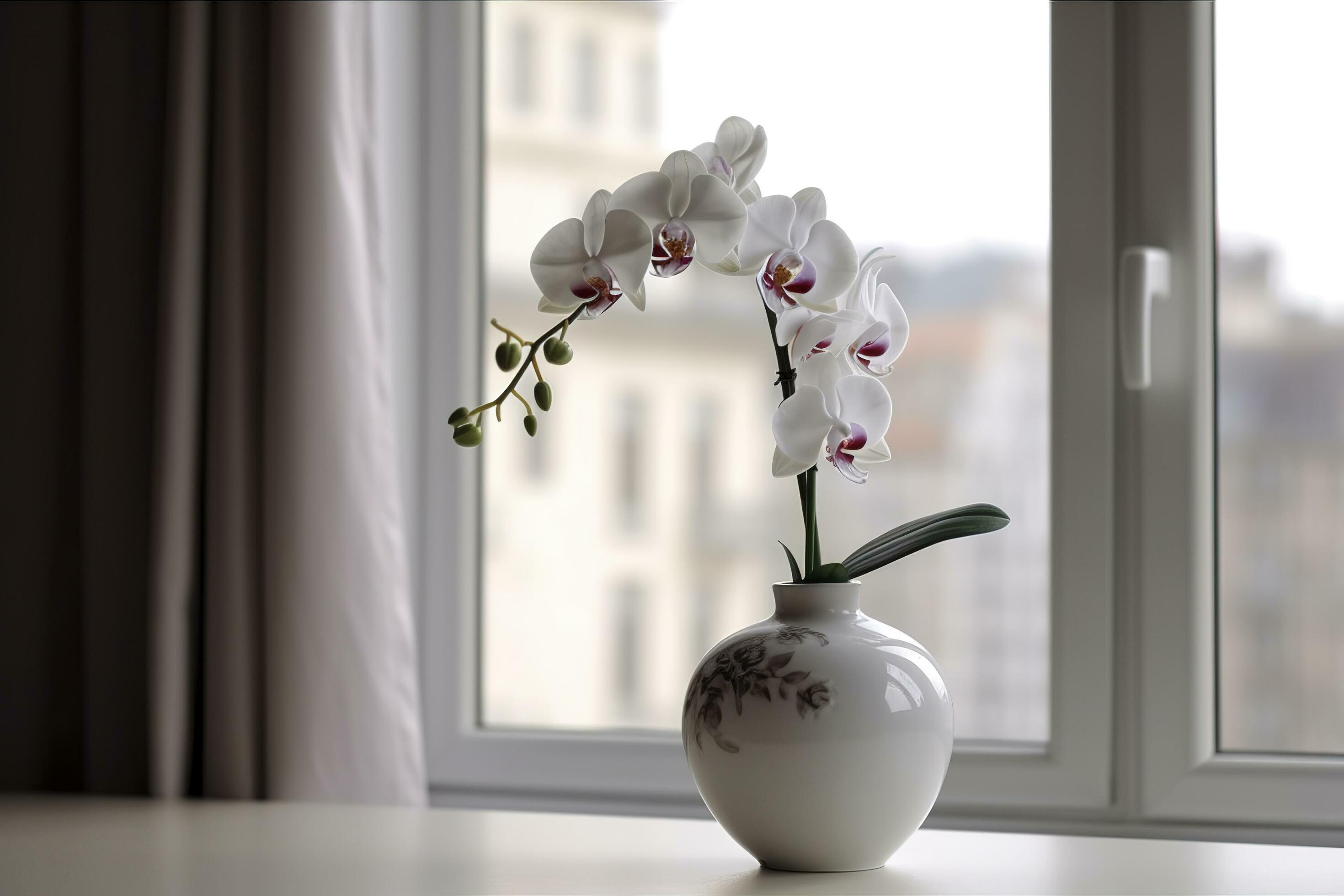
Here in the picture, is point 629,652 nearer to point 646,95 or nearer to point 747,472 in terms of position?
point 747,472

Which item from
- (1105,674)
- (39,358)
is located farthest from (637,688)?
(39,358)

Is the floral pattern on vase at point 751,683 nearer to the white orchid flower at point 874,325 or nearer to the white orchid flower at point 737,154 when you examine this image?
the white orchid flower at point 874,325

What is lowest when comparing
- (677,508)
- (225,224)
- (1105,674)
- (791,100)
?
(1105,674)

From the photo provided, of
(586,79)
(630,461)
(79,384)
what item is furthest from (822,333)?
(79,384)

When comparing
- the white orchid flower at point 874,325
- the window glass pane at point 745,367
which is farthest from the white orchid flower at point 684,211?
the window glass pane at point 745,367

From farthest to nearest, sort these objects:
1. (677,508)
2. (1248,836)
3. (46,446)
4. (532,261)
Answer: (677,508) < (46,446) < (1248,836) < (532,261)

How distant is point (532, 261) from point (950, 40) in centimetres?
75

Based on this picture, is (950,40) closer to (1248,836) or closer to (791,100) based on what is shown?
(791,100)

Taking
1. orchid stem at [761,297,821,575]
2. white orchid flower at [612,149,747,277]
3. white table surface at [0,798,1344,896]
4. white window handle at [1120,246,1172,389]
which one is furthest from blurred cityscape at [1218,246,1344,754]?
white orchid flower at [612,149,747,277]

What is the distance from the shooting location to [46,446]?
1.40 m

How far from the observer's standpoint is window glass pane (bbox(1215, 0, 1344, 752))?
129cm

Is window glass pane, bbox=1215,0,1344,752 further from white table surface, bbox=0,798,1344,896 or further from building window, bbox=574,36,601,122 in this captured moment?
building window, bbox=574,36,601,122

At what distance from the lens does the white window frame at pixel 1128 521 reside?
125cm

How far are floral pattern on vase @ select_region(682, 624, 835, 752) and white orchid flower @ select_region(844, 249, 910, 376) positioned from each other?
0.69 feet
